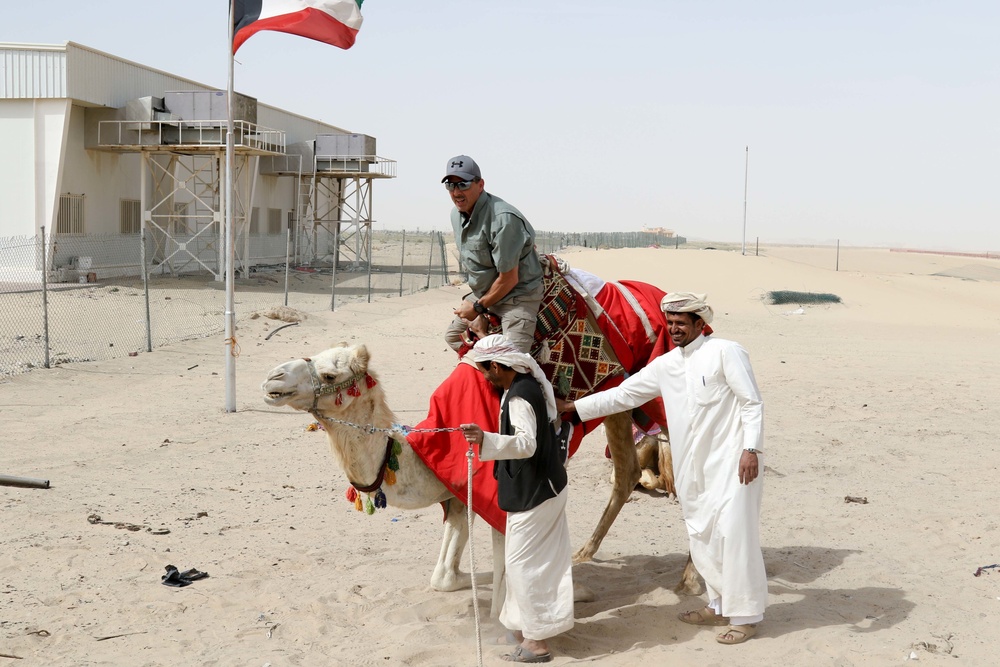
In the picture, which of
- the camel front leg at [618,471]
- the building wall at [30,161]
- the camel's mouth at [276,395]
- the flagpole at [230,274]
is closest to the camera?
the camel's mouth at [276,395]

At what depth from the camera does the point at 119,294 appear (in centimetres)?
2236

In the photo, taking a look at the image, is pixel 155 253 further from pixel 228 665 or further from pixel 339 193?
pixel 228 665

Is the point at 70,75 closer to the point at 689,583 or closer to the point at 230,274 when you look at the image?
the point at 230,274

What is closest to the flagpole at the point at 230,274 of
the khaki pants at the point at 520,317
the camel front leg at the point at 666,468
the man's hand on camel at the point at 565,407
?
the camel front leg at the point at 666,468

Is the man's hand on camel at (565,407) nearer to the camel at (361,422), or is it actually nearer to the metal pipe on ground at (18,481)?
the camel at (361,422)

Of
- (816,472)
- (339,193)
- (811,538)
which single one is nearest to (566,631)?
(811,538)

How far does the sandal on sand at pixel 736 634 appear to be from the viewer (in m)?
5.14

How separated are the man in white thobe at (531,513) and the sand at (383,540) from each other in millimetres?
324

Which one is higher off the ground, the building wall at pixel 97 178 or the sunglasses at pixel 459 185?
the building wall at pixel 97 178

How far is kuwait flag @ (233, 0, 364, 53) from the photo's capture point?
10.2 metres

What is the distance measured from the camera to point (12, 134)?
25.0m

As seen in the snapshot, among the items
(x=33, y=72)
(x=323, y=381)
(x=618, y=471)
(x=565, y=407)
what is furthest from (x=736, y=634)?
(x=33, y=72)

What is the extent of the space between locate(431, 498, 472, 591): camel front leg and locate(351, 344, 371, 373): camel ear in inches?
42.6

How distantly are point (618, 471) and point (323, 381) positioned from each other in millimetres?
2419
